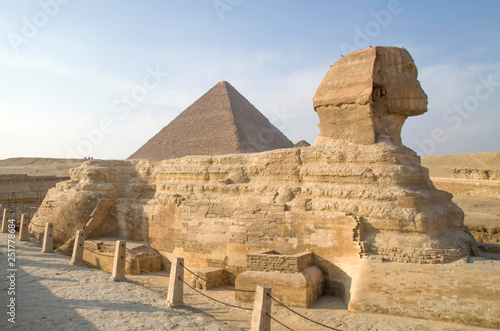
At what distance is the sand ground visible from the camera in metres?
5.39

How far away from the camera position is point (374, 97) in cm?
809

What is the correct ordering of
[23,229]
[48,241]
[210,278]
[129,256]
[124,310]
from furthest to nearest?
[23,229]
[48,241]
[129,256]
[210,278]
[124,310]

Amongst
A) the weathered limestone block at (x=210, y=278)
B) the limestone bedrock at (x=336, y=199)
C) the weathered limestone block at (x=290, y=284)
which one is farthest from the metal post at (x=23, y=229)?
the weathered limestone block at (x=290, y=284)

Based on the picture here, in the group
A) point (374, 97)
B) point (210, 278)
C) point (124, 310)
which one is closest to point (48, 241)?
point (210, 278)

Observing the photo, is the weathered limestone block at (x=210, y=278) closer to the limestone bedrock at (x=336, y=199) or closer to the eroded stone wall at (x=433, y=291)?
the limestone bedrock at (x=336, y=199)

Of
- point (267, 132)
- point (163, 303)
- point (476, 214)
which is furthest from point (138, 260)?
point (267, 132)

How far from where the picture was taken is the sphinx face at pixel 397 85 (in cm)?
796

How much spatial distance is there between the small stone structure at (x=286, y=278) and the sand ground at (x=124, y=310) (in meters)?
0.21

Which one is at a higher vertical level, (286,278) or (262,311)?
(286,278)

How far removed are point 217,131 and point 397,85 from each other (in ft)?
51.1

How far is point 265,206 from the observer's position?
827cm

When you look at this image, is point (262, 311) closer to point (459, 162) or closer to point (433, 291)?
point (433, 291)

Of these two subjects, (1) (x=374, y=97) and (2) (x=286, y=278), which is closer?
(2) (x=286, y=278)

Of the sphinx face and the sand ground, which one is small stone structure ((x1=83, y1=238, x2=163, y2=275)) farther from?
the sphinx face
